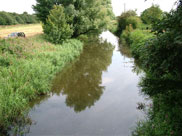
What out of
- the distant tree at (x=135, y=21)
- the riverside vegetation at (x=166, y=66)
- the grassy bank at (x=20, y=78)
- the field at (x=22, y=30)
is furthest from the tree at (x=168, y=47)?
the field at (x=22, y=30)

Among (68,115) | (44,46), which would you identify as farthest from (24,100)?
(44,46)

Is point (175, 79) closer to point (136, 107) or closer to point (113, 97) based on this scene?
point (136, 107)

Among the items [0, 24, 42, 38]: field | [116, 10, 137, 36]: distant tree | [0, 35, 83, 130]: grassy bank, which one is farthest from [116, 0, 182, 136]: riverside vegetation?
[116, 10, 137, 36]: distant tree

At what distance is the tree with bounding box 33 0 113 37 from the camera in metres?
18.2

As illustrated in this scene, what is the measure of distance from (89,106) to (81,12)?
14133 millimetres

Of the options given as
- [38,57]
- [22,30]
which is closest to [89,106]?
[38,57]

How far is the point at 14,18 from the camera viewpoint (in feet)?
182

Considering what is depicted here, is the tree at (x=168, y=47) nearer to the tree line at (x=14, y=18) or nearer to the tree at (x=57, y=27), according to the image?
the tree at (x=57, y=27)

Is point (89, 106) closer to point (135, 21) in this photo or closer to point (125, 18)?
point (135, 21)

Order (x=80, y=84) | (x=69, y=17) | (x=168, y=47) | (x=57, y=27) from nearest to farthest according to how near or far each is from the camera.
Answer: (x=168, y=47)
(x=80, y=84)
(x=57, y=27)
(x=69, y=17)

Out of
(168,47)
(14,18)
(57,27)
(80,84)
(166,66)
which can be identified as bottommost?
(80,84)

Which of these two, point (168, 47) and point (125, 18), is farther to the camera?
point (125, 18)

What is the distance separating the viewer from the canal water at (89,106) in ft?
18.1

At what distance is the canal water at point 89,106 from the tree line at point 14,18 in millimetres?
43662
